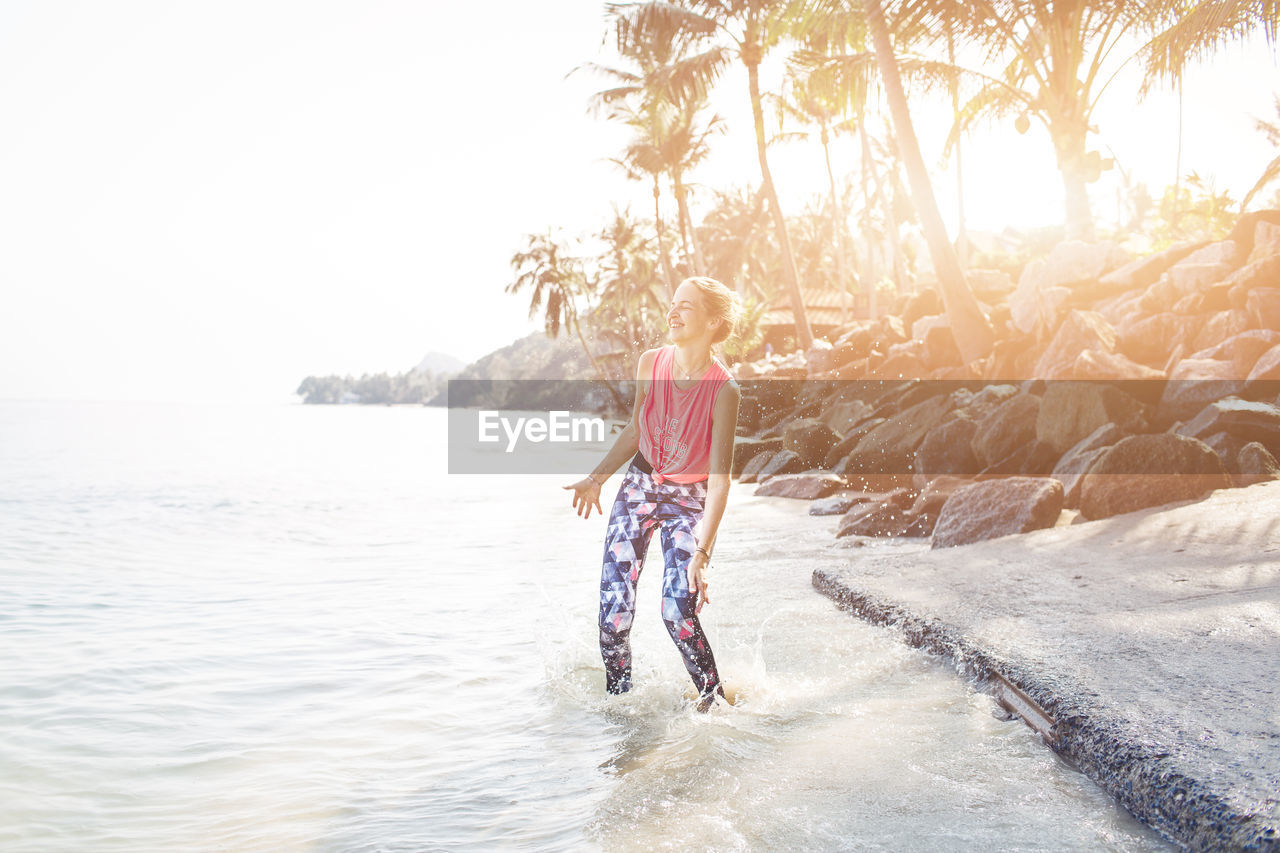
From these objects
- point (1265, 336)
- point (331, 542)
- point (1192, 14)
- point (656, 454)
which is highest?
point (1192, 14)

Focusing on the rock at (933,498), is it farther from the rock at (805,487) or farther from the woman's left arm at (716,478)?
the woman's left arm at (716,478)

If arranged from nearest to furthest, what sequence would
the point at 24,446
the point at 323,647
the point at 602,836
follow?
the point at 602,836
the point at 323,647
the point at 24,446

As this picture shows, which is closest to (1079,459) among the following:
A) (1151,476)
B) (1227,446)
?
(1227,446)

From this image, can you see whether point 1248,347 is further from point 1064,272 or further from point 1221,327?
point 1064,272

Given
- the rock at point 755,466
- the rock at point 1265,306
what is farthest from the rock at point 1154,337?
the rock at point 755,466

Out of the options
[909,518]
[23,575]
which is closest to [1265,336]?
[909,518]

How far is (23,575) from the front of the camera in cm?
925

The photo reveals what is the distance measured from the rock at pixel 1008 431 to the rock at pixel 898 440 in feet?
6.92

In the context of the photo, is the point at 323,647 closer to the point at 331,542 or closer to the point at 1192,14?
the point at 331,542

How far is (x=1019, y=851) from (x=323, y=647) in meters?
4.58

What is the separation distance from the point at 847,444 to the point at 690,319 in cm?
1166

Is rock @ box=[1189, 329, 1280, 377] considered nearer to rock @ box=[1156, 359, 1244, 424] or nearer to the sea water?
rock @ box=[1156, 359, 1244, 424]

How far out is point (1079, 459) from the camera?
8.10 m

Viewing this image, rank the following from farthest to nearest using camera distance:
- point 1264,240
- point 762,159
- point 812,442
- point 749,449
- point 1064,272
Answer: point 762,159 < point 749,449 < point 1064,272 < point 812,442 < point 1264,240
